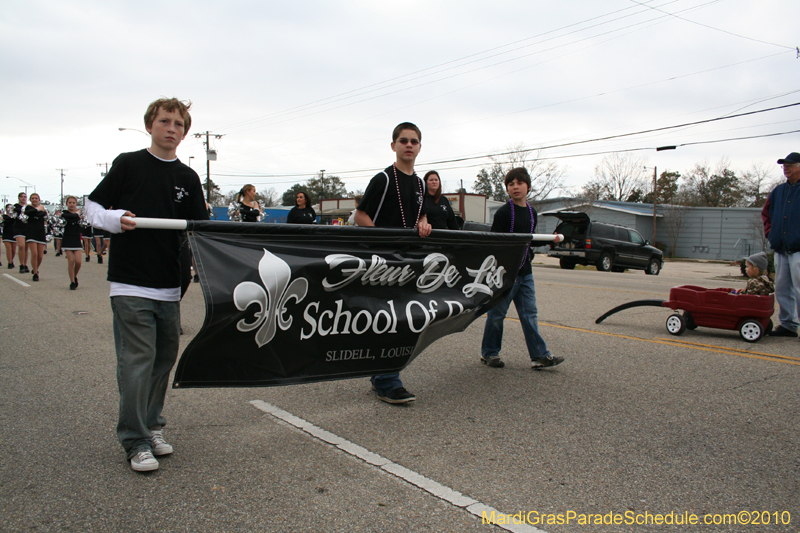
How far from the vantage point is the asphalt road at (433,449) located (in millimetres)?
2775

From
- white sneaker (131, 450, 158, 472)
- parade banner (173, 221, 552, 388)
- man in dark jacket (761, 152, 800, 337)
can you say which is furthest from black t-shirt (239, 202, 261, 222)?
man in dark jacket (761, 152, 800, 337)

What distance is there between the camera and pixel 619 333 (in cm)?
745

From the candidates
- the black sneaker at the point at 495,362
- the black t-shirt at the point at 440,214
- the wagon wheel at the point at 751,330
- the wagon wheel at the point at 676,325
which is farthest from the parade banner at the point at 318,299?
the wagon wheel at the point at 751,330

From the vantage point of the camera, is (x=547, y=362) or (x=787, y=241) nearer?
(x=547, y=362)

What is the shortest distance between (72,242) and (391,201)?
33.3 feet

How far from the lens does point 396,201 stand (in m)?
4.46

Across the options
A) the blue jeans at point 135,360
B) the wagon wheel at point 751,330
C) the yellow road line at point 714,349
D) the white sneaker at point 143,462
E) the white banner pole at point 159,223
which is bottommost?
the white sneaker at point 143,462

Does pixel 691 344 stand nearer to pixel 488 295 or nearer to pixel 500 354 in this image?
pixel 500 354

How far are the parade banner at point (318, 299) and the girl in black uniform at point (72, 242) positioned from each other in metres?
9.95

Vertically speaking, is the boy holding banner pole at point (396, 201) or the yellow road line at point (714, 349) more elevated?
the boy holding banner pole at point (396, 201)

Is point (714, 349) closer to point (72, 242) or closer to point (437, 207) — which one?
point (437, 207)

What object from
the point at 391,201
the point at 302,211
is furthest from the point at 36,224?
the point at 391,201

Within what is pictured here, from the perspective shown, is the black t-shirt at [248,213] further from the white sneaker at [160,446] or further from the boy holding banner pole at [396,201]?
the white sneaker at [160,446]

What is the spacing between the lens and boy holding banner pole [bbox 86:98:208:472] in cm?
321
